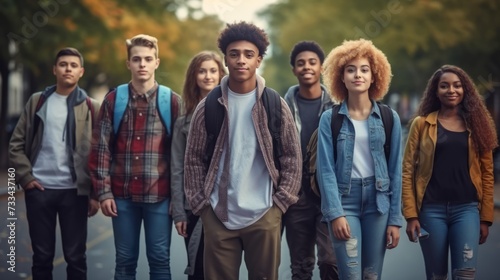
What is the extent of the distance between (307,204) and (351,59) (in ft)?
4.93

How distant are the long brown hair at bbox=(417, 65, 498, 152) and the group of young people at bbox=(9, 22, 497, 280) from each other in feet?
0.03

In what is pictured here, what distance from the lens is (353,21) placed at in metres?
28.8

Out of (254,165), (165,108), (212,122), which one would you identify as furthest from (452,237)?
(165,108)

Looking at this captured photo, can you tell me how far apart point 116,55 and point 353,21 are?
9314mm

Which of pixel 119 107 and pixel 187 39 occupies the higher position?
pixel 187 39

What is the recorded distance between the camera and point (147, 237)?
6.04 m

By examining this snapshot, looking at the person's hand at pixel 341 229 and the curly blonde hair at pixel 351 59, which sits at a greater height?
the curly blonde hair at pixel 351 59

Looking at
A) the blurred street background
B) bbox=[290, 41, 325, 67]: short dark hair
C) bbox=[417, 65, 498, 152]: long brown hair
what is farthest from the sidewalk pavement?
bbox=[417, 65, 498, 152]: long brown hair

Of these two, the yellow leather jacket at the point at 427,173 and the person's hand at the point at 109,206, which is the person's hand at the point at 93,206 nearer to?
the person's hand at the point at 109,206

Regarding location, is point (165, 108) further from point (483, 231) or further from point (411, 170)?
point (483, 231)

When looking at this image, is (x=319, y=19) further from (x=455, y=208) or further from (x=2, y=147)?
(x=455, y=208)

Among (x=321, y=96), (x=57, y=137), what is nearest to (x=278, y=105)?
(x=321, y=96)

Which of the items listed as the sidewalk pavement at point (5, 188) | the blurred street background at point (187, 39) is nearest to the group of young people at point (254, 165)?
the blurred street background at point (187, 39)

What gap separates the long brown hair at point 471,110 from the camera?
18.3ft
